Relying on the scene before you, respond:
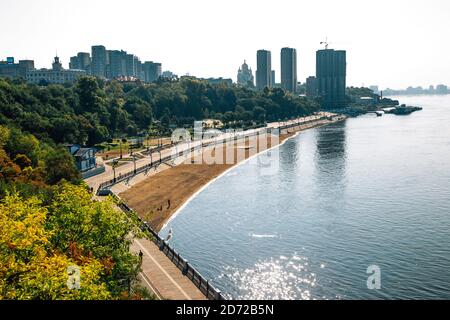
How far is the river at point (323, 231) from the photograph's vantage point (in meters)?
49.9

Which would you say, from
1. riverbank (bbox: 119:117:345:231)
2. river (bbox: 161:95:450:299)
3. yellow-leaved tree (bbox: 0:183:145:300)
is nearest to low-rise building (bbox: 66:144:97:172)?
riverbank (bbox: 119:117:345:231)

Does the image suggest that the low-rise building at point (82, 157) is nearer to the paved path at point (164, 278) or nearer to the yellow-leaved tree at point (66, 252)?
the paved path at point (164, 278)

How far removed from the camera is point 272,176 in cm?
10912

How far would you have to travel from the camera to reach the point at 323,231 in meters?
66.2

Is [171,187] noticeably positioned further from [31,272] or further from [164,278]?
[31,272]

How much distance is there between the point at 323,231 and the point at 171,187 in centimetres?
3678

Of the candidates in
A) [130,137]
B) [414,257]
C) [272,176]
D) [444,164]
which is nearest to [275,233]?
[414,257]

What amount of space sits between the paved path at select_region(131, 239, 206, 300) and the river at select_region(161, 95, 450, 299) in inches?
272

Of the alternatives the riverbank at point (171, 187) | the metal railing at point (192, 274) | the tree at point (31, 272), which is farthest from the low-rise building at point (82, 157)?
the tree at point (31, 272)

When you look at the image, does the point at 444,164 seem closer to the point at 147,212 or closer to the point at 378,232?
the point at 378,232

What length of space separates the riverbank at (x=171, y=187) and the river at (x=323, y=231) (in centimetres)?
275

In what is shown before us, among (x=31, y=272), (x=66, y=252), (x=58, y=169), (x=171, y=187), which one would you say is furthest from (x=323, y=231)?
(x=31, y=272)

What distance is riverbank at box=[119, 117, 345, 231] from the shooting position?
77875 mm

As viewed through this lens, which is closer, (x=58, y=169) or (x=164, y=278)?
(x=164, y=278)
